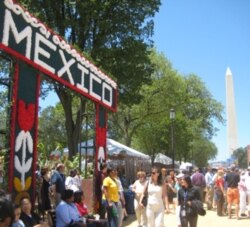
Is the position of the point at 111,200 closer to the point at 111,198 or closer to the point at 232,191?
the point at 111,198

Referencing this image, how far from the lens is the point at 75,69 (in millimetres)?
9156

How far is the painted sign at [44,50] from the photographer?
6.63 meters

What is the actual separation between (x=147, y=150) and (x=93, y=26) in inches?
1386

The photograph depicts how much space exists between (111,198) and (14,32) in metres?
5.26

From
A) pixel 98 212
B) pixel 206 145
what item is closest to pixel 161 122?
pixel 206 145

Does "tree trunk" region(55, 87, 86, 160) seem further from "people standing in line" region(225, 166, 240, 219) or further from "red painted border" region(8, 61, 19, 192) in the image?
"red painted border" region(8, 61, 19, 192)

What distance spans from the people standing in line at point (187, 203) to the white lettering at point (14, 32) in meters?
4.22

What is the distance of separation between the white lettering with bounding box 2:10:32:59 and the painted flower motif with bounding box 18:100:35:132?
0.80 metres

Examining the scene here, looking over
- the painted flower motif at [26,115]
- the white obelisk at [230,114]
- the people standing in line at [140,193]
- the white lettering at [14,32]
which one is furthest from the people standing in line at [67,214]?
the white obelisk at [230,114]

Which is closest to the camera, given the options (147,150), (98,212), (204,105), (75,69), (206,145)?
(75,69)

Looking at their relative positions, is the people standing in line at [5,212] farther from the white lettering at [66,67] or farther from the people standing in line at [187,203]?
the people standing in line at [187,203]

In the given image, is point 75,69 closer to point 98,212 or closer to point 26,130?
point 26,130

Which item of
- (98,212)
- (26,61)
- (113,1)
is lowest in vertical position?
(98,212)

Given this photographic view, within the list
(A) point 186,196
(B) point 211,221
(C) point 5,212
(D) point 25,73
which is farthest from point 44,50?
(B) point 211,221
